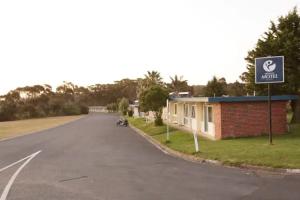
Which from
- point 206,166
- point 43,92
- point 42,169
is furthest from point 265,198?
point 43,92

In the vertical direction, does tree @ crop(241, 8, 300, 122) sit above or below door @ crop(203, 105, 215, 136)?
above

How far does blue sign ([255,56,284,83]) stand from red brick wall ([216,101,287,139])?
5.74 meters

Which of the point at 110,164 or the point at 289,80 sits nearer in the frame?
the point at 110,164

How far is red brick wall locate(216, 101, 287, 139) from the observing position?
86.2 feet

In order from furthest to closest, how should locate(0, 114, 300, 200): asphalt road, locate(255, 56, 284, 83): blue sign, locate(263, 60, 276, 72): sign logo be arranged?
locate(263, 60, 276, 72): sign logo → locate(255, 56, 284, 83): blue sign → locate(0, 114, 300, 200): asphalt road

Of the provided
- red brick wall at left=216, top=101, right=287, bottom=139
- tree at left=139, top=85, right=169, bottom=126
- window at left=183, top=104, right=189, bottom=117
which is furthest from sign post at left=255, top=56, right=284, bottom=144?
tree at left=139, top=85, right=169, bottom=126

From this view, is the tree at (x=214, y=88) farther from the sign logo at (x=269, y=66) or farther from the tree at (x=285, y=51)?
the sign logo at (x=269, y=66)

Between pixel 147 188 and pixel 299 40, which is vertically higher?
pixel 299 40

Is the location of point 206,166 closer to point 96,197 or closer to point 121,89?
point 96,197

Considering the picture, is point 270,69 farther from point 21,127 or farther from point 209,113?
point 21,127

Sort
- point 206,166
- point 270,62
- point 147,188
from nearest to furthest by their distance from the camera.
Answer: point 147,188 < point 206,166 < point 270,62

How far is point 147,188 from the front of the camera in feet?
38.2

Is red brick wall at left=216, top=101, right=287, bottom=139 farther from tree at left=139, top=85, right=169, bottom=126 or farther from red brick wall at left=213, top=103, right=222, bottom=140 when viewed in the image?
tree at left=139, top=85, right=169, bottom=126

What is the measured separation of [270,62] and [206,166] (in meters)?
7.06
